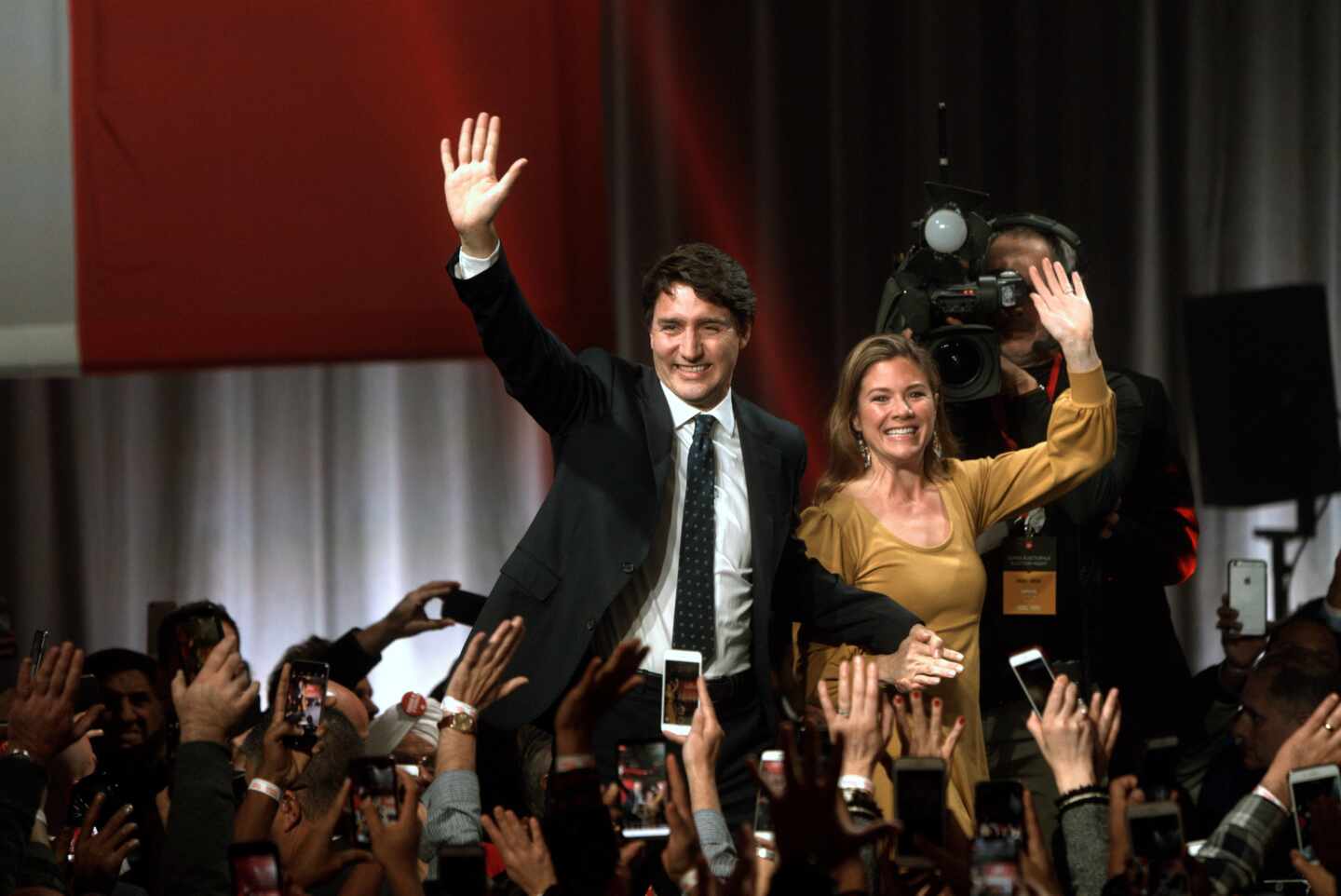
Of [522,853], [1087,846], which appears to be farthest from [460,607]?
[1087,846]

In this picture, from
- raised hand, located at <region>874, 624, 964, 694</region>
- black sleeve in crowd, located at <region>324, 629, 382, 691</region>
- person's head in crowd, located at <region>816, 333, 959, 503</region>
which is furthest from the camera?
black sleeve in crowd, located at <region>324, 629, 382, 691</region>

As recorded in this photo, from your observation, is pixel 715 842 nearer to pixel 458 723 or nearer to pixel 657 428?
pixel 458 723

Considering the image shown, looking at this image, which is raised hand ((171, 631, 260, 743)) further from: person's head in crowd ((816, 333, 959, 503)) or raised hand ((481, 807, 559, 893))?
person's head in crowd ((816, 333, 959, 503))

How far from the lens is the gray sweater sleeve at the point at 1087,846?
213 centimetres

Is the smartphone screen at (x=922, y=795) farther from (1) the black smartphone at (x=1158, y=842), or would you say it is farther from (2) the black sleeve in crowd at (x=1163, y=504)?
(2) the black sleeve in crowd at (x=1163, y=504)

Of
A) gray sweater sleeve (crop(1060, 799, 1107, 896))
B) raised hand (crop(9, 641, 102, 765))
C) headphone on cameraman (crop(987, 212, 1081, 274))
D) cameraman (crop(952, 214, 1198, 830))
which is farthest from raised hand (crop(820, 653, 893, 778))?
headphone on cameraman (crop(987, 212, 1081, 274))

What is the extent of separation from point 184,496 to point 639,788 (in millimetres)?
3394

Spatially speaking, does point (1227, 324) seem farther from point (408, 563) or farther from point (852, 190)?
point (408, 563)

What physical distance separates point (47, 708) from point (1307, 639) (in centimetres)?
235

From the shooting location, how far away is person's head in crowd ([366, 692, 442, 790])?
3.03 m

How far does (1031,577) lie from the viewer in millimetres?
3324

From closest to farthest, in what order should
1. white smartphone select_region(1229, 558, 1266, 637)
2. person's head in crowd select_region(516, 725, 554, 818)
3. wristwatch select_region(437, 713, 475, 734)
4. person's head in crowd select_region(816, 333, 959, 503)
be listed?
wristwatch select_region(437, 713, 475, 734) → person's head in crowd select_region(516, 725, 554, 818) → person's head in crowd select_region(816, 333, 959, 503) → white smartphone select_region(1229, 558, 1266, 637)

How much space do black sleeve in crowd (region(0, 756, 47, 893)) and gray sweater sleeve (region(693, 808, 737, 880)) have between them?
803 mm

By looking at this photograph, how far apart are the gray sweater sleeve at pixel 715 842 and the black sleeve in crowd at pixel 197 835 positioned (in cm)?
56
